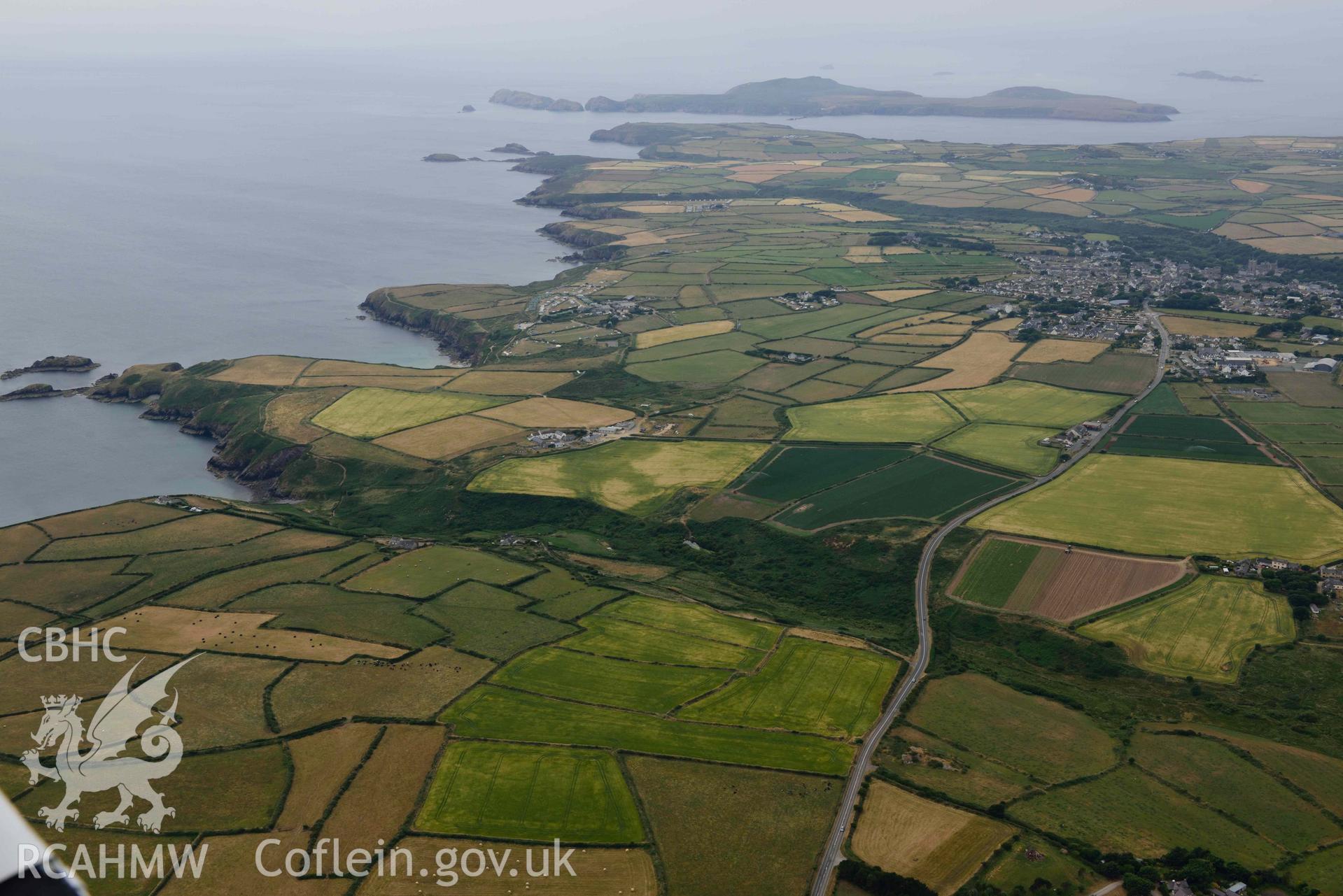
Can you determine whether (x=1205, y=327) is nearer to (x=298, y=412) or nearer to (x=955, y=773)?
(x=955, y=773)

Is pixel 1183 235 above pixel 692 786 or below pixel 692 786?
above

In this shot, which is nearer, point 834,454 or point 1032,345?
point 834,454

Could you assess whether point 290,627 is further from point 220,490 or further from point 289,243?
point 289,243

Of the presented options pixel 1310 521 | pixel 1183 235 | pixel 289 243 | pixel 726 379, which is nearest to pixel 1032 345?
pixel 726 379

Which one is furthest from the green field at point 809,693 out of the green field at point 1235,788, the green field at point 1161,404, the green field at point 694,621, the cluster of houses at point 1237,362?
the cluster of houses at point 1237,362

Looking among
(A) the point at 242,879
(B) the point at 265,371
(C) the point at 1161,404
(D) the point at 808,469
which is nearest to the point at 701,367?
(D) the point at 808,469

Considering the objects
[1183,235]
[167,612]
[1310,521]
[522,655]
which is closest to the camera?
[522,655]

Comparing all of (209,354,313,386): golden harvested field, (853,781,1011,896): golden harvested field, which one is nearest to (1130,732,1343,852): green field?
(853,781,1011,896): golden harvested field
